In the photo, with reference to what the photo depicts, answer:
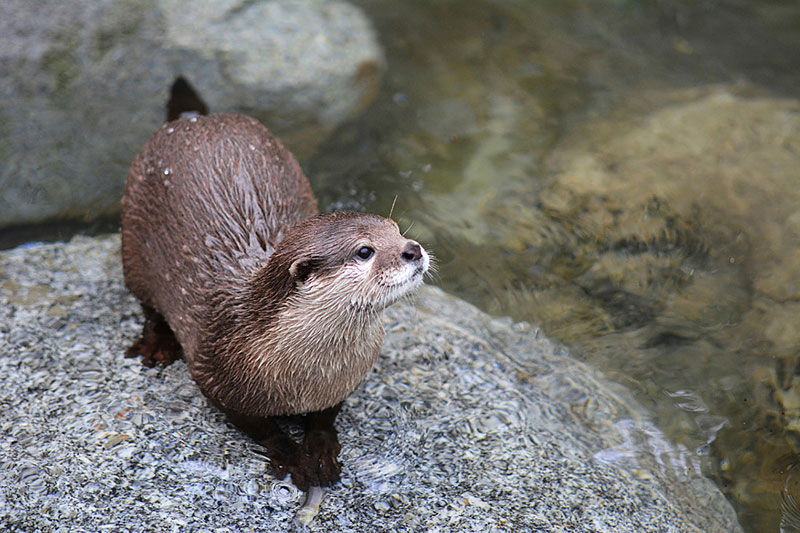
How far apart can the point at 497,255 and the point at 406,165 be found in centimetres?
82

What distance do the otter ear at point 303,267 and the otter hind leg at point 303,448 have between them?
567mm

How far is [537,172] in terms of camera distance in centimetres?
425

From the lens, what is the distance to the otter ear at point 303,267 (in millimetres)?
2271

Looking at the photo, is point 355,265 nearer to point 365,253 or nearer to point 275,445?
point 365,253

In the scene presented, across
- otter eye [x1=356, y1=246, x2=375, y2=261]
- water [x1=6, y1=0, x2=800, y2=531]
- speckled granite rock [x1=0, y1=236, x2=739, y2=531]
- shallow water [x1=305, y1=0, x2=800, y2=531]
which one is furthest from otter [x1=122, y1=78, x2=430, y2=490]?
shallow water [x1=305, y1=0, x2=800, y2=531]

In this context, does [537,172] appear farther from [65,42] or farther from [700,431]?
[65,42]

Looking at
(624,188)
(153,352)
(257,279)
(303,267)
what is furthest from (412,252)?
(624,188)

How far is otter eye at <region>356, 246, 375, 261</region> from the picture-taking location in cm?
226

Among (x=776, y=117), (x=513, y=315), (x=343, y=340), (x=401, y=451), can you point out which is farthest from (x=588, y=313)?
(x=776, y=117)

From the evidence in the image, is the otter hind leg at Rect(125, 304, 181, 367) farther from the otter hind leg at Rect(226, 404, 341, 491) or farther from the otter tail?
the otter tail

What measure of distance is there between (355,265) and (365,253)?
0.04 m

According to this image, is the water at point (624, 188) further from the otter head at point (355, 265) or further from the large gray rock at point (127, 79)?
the otter head at point (355, 265)

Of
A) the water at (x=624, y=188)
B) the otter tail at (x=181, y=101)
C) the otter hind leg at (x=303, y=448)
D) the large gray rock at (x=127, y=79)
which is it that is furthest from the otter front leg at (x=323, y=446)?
the large gray rock at (x=127, y=79)

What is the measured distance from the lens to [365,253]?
7.43 feet
